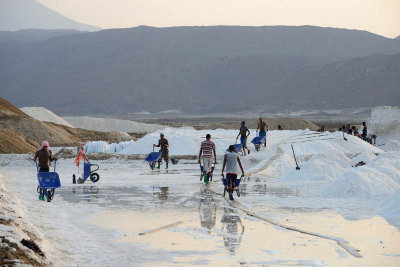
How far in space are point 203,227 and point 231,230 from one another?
56 centimetres

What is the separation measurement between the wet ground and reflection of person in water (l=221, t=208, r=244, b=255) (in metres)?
0.02

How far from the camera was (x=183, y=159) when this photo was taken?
32.4m

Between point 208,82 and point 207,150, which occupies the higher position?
point 208,82

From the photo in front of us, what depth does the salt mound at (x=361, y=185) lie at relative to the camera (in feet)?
54.5

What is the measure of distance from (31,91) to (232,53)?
56.7 metres

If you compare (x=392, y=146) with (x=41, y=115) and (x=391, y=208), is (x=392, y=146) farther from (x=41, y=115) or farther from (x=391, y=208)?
(x=41, y=115)

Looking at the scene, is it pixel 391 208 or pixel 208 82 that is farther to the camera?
pixel 208 82

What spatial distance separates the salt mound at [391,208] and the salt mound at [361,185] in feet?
7.59

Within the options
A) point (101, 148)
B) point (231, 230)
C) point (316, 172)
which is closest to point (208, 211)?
point (231, 230)

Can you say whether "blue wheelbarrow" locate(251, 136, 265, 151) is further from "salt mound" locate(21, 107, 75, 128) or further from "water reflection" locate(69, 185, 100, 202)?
"salt mound" locate(21, 107, 75, 128)

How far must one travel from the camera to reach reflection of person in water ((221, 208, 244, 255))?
9995 millimetres

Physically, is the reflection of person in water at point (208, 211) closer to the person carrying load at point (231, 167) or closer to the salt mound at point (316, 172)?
the person carrying load at point (231, 167)

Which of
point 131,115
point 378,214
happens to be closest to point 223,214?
point 378,214

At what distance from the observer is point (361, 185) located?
16.8 meters
